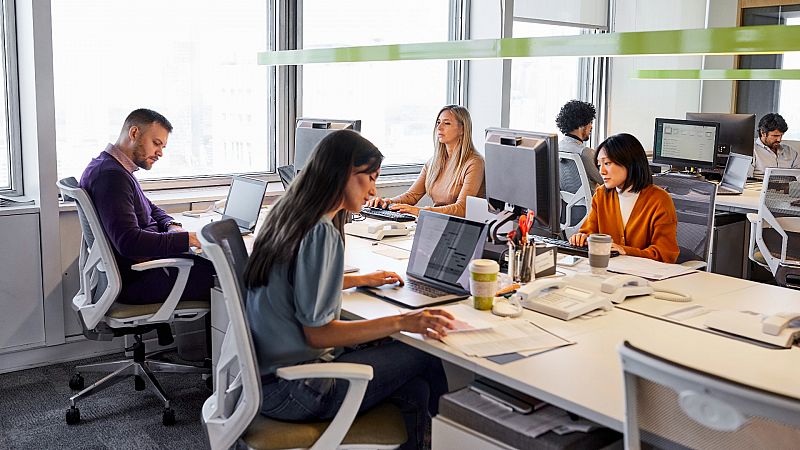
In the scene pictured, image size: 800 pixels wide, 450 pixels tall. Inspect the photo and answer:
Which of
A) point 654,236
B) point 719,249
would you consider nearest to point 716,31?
point 654,236

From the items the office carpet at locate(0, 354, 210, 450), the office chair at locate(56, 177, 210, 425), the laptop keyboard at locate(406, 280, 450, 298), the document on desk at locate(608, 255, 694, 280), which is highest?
the document on desk at locate(608, 255, 694, 280)

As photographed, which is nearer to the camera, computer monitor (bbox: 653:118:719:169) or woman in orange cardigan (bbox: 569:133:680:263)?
woman in orange cardigan (bbox: 569:133:680:263)

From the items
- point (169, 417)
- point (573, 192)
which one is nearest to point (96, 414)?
point (169, 417)

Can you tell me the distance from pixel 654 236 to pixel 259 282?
1811 millimetres

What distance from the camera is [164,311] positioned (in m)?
3.55

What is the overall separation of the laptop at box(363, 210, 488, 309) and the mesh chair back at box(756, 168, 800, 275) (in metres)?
2.48

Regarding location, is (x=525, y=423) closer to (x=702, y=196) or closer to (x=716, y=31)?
(x=716, y=31)

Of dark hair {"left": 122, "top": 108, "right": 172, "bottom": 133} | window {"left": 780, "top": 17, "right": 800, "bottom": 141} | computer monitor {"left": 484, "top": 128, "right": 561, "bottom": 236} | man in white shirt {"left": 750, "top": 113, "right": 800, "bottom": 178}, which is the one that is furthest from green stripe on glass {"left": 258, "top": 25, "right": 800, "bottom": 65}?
window {"left": 780, "top": 17, "right": 800, "bottom": 141}

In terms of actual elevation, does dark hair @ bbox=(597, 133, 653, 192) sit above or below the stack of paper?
above

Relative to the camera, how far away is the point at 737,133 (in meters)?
6.09

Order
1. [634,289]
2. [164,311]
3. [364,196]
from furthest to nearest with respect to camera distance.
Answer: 1. [164,311]
2. [634,289]
3. [364,196]

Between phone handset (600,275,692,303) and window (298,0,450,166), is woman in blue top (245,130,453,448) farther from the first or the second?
window (298,0,450,166)

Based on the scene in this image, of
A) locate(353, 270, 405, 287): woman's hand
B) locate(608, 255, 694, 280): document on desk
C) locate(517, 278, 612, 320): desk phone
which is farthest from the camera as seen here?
locate(608, 255, 694, 280): document on desk

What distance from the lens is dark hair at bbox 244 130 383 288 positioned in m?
2.23
